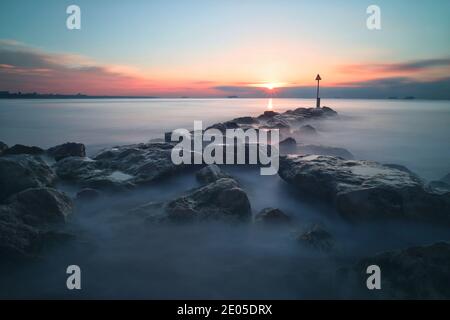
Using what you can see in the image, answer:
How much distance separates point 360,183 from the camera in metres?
5.23

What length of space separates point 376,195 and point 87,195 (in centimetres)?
530

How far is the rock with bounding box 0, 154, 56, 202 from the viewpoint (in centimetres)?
532

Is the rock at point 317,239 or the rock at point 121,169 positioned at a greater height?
the rock at point 121,169

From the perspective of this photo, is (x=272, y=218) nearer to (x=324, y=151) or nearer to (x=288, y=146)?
(x=324, y=151)

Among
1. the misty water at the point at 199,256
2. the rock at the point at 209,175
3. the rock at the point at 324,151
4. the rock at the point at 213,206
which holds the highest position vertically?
the rock at the point at 324,151

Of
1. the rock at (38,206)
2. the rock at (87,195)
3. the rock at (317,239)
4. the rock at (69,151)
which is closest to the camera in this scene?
the rock at (317,239)

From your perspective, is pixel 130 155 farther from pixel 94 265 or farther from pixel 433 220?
pixel 433 220

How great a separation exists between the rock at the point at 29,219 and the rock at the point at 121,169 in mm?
1254

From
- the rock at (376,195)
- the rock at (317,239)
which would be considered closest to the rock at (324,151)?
the rock at (376,195)

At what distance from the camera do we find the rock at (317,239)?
426cm

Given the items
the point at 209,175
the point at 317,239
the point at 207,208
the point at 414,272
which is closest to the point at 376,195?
the point at 317,239

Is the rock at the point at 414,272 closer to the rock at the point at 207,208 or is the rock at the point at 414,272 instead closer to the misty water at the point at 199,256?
the misty water at the point at 199,256
